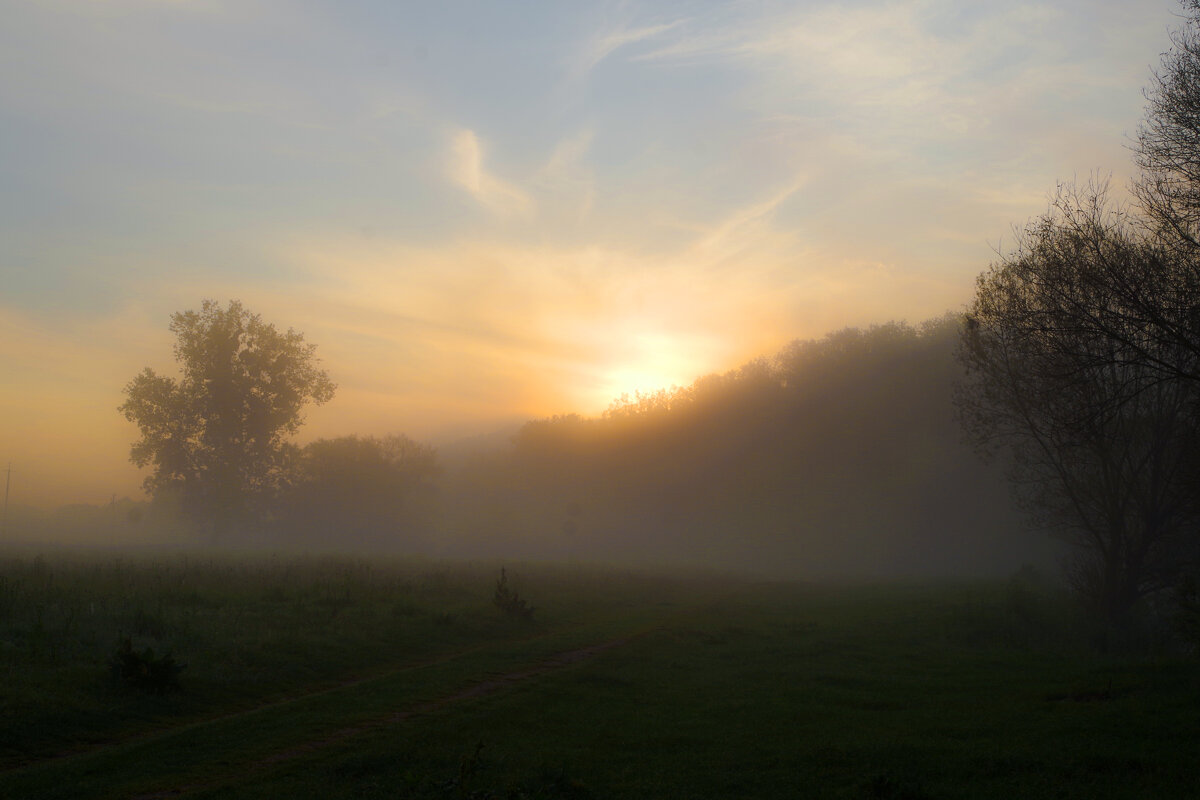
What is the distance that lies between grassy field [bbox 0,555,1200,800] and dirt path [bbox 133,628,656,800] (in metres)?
0.07

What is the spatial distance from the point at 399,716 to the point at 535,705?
105 inches

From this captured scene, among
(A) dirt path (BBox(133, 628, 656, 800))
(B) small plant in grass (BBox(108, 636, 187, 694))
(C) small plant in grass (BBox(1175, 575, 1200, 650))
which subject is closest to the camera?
(A) dirt path (BBox(133, 628, 656, 800))

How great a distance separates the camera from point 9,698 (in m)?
11.1

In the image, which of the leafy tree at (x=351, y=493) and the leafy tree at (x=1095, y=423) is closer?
the leafy tree at (x=1095, y=423)

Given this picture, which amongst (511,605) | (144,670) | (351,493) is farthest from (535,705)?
(351,493)

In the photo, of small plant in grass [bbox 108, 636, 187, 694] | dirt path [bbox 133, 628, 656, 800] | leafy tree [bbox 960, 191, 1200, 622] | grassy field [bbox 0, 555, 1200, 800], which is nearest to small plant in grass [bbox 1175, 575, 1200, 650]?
grassy field [bbox 0, 555, 1200, 800]

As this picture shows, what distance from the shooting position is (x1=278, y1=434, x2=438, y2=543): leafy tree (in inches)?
4031

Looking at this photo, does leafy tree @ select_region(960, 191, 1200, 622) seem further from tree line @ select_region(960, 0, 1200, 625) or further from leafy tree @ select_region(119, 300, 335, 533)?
leafy tree @ select_region(119, 300, 335, 533)

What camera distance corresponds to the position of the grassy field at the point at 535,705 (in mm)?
9125

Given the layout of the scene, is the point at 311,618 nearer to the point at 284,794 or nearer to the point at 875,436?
the point at 284,794

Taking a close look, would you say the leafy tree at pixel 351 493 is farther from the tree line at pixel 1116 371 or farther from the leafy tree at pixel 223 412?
the tree line at pixel 1116 371

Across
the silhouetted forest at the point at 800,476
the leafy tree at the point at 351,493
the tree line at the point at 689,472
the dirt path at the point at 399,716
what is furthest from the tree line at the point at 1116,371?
the leafy tree at the point at 351,493

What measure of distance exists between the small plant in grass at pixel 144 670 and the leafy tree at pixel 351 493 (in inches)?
3553

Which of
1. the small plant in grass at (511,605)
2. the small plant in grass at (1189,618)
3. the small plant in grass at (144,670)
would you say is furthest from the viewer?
the small plant in grass at (511,605)
